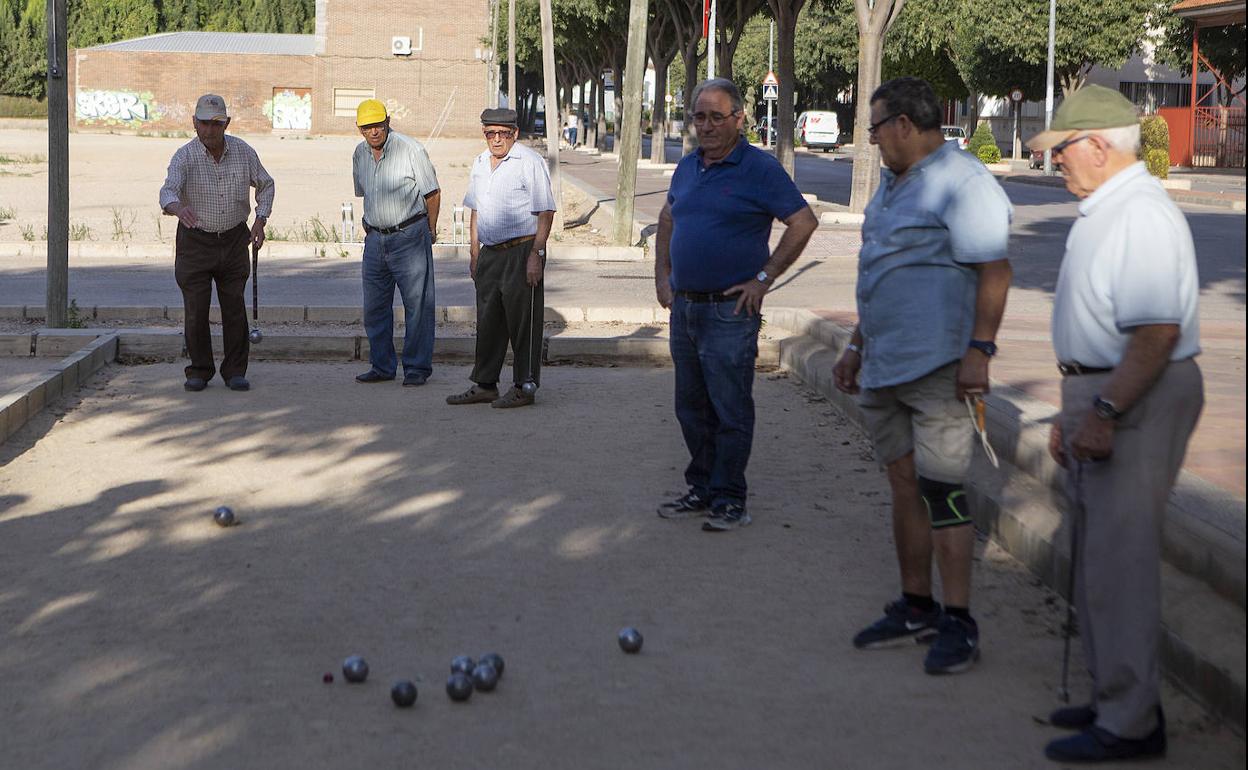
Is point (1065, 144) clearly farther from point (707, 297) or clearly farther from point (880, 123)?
point (707, 297)

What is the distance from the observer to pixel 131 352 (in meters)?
11.5

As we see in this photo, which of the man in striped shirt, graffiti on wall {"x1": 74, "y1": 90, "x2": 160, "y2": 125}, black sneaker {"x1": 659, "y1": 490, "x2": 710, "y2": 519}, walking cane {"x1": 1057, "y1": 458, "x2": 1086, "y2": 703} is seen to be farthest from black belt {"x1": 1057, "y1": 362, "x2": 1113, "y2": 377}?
graffiti on wall {"x1": 74, "y1": 90, "x2": 160, "y2": 125}

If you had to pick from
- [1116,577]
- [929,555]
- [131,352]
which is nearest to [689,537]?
[929,555]

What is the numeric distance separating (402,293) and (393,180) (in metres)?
0.78

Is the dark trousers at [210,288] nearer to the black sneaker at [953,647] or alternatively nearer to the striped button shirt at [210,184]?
the striped button shirt at [210,184]

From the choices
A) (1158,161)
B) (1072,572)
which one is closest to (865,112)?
(1158,161)

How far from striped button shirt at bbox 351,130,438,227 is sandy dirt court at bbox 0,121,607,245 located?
984cm

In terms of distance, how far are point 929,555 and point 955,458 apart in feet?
1.48

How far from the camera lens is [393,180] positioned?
10.0 metres

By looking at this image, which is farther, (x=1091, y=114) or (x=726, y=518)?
(x=726, y=518)

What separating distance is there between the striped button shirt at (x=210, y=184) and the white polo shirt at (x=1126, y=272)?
6627 mm

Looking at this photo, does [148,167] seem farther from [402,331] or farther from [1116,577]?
[1116,577]

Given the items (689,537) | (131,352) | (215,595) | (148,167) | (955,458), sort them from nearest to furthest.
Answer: (955,458), (215,595), (689,537), (131,352), (148,167)

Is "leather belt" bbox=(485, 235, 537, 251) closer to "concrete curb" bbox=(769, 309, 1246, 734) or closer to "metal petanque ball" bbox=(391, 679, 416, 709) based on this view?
"concrete curb" bbox=(769, 309, 1246, 734)
